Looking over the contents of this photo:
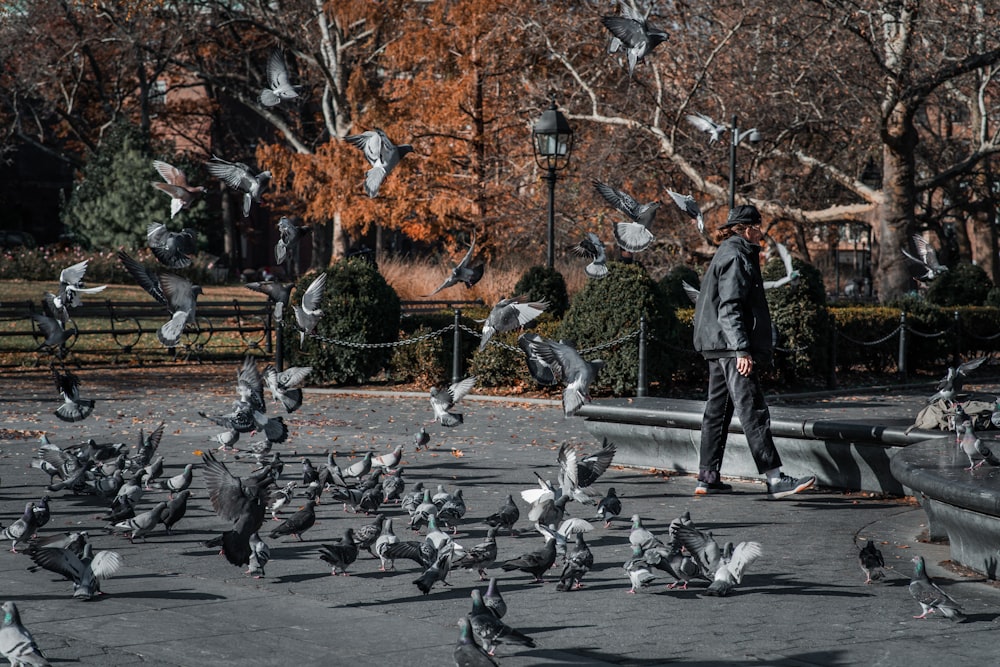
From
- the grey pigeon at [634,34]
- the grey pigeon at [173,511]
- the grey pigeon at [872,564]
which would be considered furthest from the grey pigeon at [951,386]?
the grey pigeon at [173,511]

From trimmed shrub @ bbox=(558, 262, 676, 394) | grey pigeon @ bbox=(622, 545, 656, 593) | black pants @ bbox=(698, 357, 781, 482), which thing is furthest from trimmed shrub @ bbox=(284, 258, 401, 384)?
grey pigeon @ bbox=(622, 545, 656, 593)

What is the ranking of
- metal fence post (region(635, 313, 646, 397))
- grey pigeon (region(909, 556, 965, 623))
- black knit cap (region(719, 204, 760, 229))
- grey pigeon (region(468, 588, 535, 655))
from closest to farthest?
grey pigeon (region(468, 588, 535, 655))
grey pigeon (region(909, 556, 965, 623))
black knit cap (region(719, 204, 760, 229))
metal fence post (region(635, 313, 646, 397))

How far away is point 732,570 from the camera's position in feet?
17.5

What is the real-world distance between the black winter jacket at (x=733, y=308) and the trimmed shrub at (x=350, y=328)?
8541 millimetres

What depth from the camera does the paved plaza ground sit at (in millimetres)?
4449

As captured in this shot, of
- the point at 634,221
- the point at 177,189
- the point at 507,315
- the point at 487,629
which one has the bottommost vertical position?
the point at 487,629

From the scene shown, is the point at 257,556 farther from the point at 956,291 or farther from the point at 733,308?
the point at 956,291

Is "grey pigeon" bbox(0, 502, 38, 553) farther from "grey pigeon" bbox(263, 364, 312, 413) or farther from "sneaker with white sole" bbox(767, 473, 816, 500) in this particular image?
"sneaker with white sole" bbox(767, 473, 816, 500)

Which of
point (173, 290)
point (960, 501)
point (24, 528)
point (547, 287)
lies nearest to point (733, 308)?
point (960, 501)

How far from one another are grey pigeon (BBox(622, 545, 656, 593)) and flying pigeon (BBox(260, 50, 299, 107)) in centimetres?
435

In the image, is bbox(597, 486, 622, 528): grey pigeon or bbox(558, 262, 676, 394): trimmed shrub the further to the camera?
bbox(558, 262, 676, 394): trimmed shrub

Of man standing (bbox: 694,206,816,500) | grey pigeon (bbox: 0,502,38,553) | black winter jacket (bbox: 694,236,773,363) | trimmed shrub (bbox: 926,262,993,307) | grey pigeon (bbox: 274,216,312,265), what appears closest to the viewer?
grey pigeon (bbox: 0,502,38,553)

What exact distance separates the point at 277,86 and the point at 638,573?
5.34m

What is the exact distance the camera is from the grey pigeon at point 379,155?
8.51 metres
